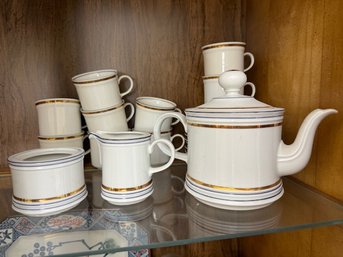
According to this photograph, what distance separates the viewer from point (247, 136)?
34 centimetres

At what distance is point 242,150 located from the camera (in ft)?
1.14

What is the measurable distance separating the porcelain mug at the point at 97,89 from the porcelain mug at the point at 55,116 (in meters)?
0.03

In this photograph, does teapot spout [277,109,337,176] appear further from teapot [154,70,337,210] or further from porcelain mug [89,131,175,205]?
porcelain mug [89,131,175,205]

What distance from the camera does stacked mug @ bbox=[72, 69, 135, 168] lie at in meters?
0.49

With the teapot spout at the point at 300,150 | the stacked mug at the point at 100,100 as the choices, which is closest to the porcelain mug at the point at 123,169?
the stacked mug at the point at 100,100

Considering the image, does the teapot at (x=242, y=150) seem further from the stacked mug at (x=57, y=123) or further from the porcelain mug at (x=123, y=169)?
the stacked mug at (x=57, y=123)

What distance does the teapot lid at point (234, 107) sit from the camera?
0.34 m

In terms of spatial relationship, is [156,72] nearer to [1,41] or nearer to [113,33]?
[113,33]

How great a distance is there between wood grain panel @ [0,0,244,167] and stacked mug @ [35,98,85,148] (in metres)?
0.08

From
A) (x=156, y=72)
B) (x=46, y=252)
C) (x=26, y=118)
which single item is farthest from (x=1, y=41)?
(x=46, y=252)

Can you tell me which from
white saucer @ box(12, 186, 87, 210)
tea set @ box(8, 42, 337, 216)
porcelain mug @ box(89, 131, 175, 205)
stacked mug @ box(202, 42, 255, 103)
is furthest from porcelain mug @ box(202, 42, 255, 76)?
white saucer @ box(12, 186, 87, 210)

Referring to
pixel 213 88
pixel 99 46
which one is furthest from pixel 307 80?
pixel 99 46

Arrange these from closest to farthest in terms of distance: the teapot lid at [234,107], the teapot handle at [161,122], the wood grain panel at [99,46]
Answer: the teapot lid at [234,107] → the teapot handle at [161,122] → the wood grain panel at [99,46]

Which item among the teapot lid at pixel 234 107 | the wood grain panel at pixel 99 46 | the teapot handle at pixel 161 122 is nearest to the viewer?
the teapot lid at pixel 234 107
